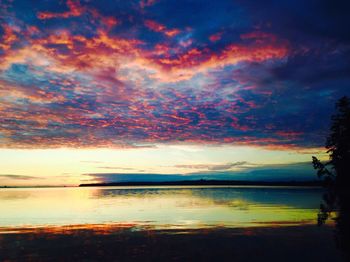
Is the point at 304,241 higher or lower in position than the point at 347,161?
lower

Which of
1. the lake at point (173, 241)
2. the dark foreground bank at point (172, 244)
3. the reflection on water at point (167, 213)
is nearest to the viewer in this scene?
the dark foreground bank at point (172, 244)

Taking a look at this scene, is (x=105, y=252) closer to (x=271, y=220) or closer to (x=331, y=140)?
(x=271, y=220)

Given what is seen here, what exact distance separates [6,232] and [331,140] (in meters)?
70.5

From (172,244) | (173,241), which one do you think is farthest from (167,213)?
(172,244)

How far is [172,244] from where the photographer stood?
2366 centimetres

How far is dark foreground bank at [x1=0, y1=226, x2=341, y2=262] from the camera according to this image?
65.5 ft

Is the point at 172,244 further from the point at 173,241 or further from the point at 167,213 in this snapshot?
the point at 167,213

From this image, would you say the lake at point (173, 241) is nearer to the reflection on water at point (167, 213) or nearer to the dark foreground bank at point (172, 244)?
the dark foreground bank at point (172, 244)

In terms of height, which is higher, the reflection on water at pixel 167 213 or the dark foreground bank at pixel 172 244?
the reflection on water at pixel 167 213

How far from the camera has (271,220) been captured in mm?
36500

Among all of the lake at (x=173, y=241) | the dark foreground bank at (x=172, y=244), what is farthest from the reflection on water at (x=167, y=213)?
the dark foreground bank at (x=172, y=244)

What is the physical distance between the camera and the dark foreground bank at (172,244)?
19956 mm

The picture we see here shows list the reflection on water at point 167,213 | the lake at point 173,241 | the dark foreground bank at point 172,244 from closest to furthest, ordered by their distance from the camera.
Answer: the dark foreground bank at point 172,244 → the lake at point 173,241 → the reflection on water at point 167,213

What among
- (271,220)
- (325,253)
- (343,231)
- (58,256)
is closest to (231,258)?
(325,253)
